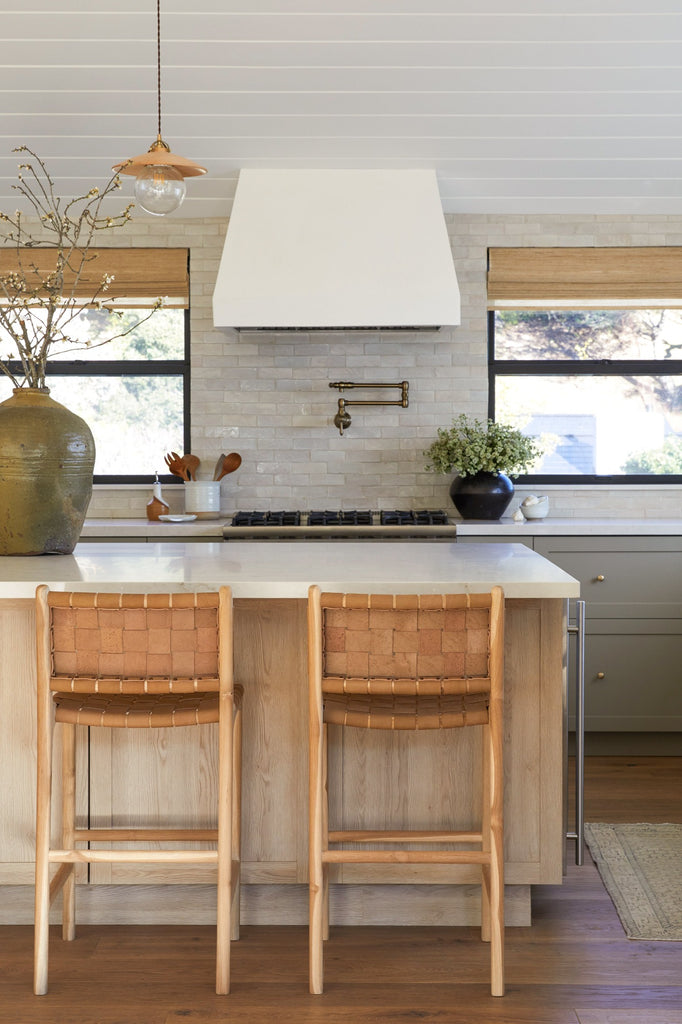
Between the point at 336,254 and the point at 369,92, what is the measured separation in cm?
81

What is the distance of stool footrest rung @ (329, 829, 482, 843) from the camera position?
2359mm

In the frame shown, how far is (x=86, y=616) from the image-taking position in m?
2.20

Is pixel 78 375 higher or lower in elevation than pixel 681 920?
higher

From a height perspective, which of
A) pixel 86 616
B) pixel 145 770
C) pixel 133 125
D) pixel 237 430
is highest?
pixel 133 125

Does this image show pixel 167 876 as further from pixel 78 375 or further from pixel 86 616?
pixel 78 375

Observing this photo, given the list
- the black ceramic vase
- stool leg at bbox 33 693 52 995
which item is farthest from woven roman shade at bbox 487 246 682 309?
stool leg at bbox 33 693 52 995

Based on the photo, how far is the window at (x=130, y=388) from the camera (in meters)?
5.12

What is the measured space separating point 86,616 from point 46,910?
707mm

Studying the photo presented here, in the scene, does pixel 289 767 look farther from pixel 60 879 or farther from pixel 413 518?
pixel 413 518

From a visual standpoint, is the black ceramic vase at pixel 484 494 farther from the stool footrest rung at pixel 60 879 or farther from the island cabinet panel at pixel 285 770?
the stool footrest rung at pixel 60 879

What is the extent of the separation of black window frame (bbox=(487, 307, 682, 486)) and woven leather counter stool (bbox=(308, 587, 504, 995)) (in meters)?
3.00

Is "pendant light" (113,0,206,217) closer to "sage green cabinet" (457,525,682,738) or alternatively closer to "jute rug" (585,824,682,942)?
"jute rug" (585,824,682,942)

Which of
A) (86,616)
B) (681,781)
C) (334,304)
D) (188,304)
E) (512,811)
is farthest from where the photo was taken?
(188,304)

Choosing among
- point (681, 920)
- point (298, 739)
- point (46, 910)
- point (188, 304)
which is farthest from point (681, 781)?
point (188, 304)
